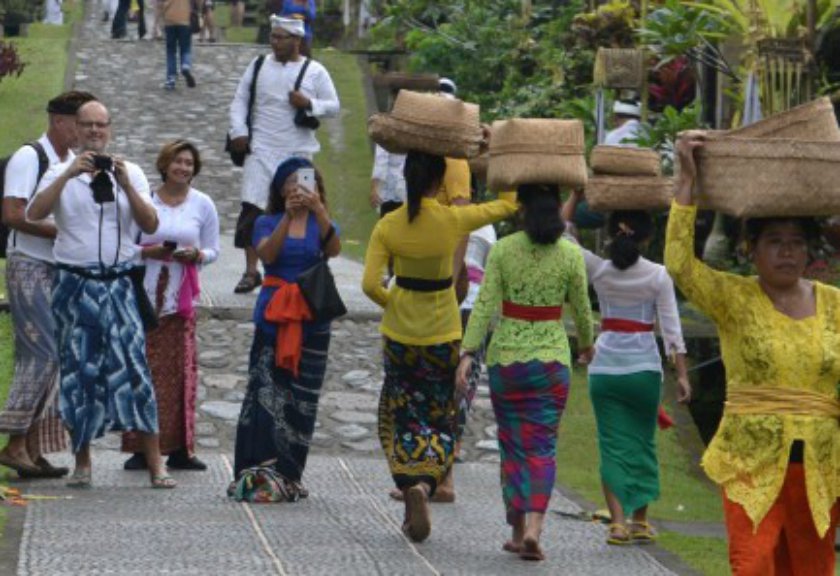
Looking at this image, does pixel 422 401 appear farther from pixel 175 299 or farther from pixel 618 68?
pixel 618 68

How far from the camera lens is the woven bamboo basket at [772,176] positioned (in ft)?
24.0

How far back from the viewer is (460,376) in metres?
9.86

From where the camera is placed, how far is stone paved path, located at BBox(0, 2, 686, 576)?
9.27m

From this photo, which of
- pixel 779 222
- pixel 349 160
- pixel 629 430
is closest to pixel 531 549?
pixel 629 430

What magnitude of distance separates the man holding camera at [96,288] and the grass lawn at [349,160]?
8.30m

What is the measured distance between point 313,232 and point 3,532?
2.29 m

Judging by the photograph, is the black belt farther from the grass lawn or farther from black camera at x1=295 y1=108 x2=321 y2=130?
the grass lawn

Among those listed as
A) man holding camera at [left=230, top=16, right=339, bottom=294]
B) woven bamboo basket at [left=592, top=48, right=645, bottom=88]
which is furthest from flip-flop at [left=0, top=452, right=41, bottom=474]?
woven bamboo basket at [left=592, top=48, right=645, bottom=88]

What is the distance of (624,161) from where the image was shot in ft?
35.9

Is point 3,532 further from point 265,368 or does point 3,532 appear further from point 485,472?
point 485,472

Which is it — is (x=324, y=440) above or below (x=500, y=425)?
below

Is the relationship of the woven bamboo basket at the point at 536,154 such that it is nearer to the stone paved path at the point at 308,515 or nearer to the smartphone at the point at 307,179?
the smartphone at the point at 307,179

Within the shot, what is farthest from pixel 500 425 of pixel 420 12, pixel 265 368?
pixel 420 12

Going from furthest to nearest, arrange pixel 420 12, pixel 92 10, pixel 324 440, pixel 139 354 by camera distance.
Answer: pixel 92 10, pixel 420 12, pixel 324 440, pixel 139 354
